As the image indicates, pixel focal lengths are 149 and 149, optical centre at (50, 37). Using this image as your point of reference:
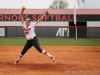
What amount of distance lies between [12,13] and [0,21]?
8.92 ft

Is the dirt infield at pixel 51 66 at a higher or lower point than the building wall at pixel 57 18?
lower

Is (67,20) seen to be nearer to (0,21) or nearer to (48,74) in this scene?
(0,21)

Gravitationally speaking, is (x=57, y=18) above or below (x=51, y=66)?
above

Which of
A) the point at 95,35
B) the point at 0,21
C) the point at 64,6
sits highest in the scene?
the point at 64,6

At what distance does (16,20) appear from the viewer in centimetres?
2827

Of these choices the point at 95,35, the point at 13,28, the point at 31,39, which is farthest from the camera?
the point at 95,35

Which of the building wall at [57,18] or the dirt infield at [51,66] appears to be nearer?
the dirt infield at [51,66]

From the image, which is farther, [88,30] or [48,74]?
[88,30]

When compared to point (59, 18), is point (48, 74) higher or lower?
lower

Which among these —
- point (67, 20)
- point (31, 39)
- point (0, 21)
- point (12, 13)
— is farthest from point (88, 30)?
point (31, 39)

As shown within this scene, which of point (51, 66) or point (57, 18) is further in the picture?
point (57, 18)

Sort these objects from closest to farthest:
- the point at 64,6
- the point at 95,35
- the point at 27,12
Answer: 1. the point at 95,35
2. the point at 27,12
3. the point at 64,6

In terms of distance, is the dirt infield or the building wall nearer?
the dirt infield

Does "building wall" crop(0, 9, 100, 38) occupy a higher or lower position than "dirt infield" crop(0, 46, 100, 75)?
higher
